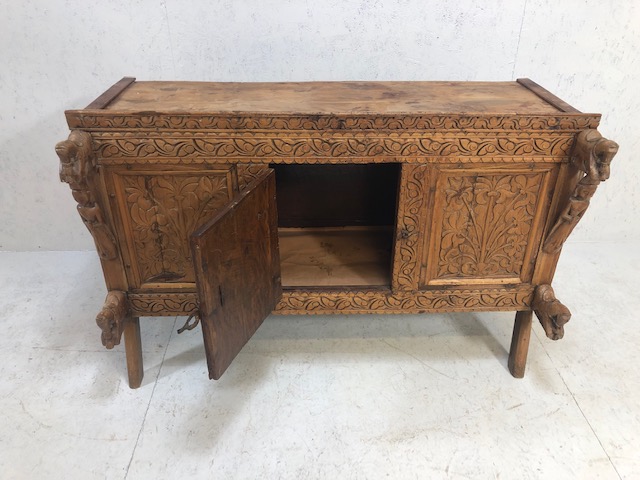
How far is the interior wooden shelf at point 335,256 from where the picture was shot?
75.8 inches

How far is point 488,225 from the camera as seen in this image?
171 cm

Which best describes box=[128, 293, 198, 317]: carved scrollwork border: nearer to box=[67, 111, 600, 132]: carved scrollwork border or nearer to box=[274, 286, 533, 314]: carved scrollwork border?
box=[274, 286, 533, 314]: carved scrollwork border

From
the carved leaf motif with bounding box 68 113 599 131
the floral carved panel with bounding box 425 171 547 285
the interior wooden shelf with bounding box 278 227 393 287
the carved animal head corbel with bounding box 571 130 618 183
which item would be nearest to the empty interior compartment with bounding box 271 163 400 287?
the interior wooden shelf with bounding box 278 227 393 287

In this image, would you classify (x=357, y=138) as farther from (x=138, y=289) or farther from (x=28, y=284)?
(x=28, y=284)

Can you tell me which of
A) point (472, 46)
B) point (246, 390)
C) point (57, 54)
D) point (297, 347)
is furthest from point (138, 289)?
point (472, 46)

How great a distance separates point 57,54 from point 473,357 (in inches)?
89.5

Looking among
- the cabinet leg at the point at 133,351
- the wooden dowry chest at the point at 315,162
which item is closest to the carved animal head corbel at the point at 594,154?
the wooden dowry chest at the point at 315,162

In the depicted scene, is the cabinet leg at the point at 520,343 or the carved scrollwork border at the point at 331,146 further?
the cabinet leg at the point at 520,343

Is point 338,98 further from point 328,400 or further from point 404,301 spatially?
point 328,400

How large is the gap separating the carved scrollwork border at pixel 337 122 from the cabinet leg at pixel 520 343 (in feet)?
2.41

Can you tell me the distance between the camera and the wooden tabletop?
5.27 ft

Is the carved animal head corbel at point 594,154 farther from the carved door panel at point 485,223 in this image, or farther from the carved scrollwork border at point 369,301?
the carved scrollwork border at point 369,301

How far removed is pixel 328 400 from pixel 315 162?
897mm

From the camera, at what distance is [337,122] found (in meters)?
1.56
